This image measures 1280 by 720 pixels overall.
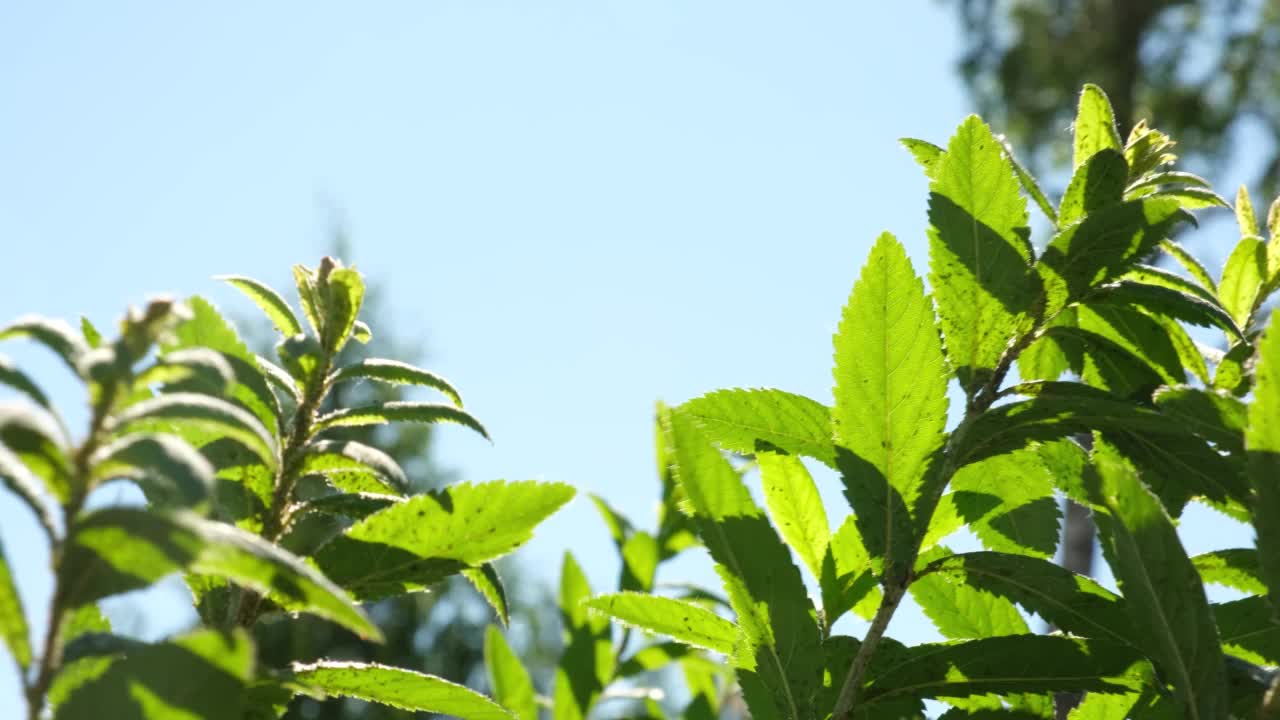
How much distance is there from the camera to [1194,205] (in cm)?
125

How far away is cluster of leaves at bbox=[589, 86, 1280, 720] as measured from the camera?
2.91 ft

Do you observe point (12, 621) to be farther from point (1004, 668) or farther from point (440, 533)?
point (1004, 668)

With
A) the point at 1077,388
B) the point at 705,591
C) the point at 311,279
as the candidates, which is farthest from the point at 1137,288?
the point at 705,591

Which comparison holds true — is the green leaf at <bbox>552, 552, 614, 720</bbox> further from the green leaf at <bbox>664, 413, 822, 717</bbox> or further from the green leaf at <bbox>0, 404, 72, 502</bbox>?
the green leaf at <bbox>0, 404, 72, 502</bbox>

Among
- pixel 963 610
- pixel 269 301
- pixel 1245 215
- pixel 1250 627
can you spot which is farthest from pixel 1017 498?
pixel 269 301

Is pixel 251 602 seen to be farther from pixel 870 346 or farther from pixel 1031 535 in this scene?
pixel 1031 535

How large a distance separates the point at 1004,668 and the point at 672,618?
0.97ft

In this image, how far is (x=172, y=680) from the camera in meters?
0.64

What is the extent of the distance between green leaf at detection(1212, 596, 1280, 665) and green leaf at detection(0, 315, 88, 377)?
961mm

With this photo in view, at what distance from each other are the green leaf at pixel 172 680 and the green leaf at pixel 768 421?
530mm

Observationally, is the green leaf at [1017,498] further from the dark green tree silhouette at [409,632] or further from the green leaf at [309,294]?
the dark green tree silhouette at [409,632]

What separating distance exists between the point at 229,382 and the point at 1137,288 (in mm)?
832

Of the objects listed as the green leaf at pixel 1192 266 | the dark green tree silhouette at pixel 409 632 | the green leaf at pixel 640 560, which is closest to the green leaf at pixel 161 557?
the green leaf at pixel 1192 266

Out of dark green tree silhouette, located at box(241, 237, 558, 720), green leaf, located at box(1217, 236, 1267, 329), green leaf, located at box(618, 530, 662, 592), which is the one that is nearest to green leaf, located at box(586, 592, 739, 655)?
green leaf, located at box(1217, 236, 1267, 329)
